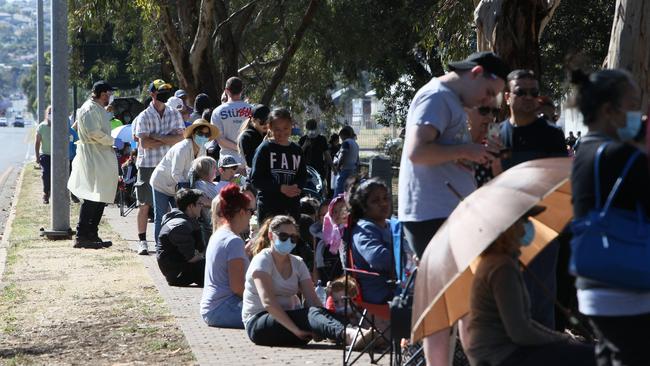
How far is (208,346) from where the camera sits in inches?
335

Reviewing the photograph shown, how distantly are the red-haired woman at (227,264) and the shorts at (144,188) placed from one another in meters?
5.18

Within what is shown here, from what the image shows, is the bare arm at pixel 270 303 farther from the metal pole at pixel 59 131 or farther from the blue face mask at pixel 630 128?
the metal pole at pixel 59 131

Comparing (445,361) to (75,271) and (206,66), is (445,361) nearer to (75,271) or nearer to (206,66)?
(75,271)

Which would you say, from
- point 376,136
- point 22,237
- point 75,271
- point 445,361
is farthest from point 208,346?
point 376,136

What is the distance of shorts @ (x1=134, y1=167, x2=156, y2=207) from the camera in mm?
14328

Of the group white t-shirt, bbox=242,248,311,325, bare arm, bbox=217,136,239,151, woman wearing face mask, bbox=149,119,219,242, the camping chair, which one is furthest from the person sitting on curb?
the camping chair

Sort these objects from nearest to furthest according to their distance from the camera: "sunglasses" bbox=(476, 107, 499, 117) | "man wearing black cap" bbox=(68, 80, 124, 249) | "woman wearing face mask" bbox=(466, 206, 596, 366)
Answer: "woman wearing face mask" bbox=(466, 206, 596, 366) → "sunglasses" bbox=(476, 107, 499, 117) → "man wearing black cap" bbox=(68, 80, 124, 249)

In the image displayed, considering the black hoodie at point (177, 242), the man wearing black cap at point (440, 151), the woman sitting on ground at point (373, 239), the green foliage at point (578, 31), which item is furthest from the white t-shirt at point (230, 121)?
the green foliage at point (578, 31)

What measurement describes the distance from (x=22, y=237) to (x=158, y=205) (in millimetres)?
3802

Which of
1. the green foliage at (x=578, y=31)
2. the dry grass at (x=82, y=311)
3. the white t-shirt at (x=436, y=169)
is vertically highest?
the green foliage at (x=578, y=31)

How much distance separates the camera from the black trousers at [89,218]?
14.6m

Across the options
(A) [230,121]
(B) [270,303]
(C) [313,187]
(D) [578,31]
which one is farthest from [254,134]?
(D) [578,31]

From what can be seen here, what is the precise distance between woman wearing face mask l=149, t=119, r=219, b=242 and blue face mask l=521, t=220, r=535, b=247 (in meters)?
7.56

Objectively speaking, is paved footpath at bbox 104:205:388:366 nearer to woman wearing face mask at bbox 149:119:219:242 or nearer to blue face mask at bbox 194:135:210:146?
woman wearing face mask at bbox 149:119:219:242
